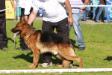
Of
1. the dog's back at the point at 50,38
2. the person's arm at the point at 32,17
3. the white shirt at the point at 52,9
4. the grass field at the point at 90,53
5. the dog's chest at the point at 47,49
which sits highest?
the white shirt at the point at 52,9

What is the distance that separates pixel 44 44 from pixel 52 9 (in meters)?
0.72

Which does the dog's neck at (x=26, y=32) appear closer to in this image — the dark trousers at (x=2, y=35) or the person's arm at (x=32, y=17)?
the person's arm at (x=32, y=17)

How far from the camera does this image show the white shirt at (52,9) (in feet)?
32.4

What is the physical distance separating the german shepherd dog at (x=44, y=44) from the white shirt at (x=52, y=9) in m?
0.39

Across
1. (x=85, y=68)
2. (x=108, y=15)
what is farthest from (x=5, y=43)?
(x=108, y=15)

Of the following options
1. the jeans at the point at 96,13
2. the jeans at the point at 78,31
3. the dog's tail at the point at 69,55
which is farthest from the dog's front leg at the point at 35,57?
the jeans at the point at 96,13

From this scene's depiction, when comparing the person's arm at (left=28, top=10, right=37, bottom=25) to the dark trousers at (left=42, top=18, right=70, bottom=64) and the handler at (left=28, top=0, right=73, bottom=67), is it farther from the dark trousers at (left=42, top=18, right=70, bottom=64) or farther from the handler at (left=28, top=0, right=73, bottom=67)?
the dark trousers at (left=42, top=18, right=70, bottom=64)

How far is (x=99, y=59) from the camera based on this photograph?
443 inches

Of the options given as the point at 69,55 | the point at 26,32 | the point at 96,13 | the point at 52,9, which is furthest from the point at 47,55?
the point at 96,13

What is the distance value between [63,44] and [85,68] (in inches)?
25.0

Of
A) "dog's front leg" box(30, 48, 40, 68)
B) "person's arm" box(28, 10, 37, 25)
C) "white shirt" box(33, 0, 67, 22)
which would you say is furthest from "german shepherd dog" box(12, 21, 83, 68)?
"white shirt" box(33, 0, 67, 22)

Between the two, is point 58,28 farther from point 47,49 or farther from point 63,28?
point 47,49

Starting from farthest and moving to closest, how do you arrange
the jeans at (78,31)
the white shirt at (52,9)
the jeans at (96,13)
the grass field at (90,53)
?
the jeans at (96,13)
the jeans at (78,31)
the grass field at (90,53)
the white shirt at (52,9)

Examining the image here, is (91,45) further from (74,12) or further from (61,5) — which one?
(61,5)
